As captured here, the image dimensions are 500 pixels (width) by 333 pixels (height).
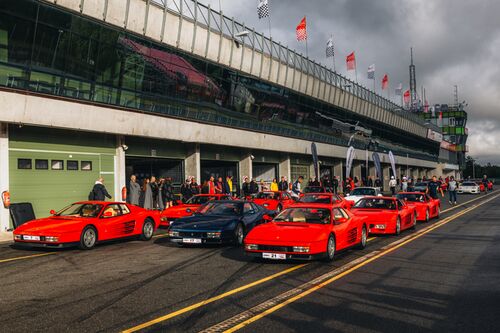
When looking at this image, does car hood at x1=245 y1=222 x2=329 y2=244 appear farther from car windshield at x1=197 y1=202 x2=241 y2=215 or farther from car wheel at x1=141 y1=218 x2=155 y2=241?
car wheel at x1=141 y1=218 x2=155 y2=241

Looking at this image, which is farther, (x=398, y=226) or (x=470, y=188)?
(x=470, y=188)

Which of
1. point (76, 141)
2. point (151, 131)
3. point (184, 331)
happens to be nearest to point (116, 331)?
point (184, 331)

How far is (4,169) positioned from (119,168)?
20.0 ft

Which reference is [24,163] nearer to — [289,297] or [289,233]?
[289,233]

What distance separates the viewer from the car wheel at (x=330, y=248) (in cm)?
976

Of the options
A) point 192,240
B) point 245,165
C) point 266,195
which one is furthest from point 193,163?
point 192,240

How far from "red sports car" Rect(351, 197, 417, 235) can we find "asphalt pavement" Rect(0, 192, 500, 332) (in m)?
2.25

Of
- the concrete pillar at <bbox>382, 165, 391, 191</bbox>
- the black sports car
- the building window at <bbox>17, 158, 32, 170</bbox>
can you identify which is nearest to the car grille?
the black sports car

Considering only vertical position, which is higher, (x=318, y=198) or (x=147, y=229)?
(x=318, y=198)

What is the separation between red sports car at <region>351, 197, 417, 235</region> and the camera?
1434 centimetres

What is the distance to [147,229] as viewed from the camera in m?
14.5

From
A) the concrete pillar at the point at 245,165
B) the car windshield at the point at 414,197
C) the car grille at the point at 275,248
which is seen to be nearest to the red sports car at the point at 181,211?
the car grille at the point at 275,248

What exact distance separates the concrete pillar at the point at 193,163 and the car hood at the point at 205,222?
1541 centimetres

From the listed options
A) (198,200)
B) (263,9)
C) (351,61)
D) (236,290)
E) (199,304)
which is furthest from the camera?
(351,61)
